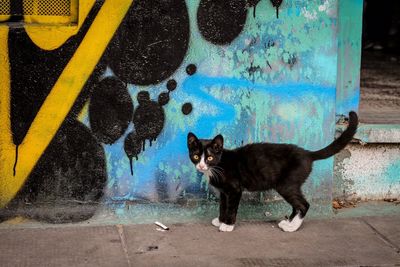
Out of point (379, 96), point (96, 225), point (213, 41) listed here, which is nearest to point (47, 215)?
point (96, 225)

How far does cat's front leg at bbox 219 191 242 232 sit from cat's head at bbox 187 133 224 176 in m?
0.32

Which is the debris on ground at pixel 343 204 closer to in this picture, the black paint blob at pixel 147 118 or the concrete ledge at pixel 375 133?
the concrete ledge at pixel 375 133

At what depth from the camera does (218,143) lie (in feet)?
16.7

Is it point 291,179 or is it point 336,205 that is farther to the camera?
point 336,205

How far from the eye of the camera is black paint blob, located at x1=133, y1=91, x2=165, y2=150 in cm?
529

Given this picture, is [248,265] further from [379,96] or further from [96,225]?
[379,96]

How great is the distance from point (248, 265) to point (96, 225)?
1432 millimetres

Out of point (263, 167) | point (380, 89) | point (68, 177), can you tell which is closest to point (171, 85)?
point (263, 167)

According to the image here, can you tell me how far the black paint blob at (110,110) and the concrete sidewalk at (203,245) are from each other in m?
0.81

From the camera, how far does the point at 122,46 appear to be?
5.18m

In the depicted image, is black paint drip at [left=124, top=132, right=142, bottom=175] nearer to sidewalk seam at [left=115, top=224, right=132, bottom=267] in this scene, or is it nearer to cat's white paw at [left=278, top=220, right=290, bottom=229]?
sidewalk seam at [left=115, top=224, right=132, bottom=267]

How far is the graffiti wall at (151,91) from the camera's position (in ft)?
16.7

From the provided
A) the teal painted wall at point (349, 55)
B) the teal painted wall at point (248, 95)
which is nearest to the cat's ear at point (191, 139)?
the teal painted wall at point (248, 95)

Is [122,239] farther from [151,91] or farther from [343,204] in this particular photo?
[343,204]
